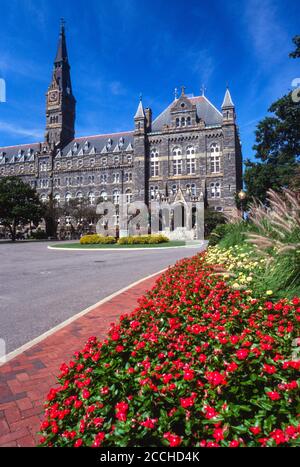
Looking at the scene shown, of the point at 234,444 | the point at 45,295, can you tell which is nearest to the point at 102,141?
the point at 45,295

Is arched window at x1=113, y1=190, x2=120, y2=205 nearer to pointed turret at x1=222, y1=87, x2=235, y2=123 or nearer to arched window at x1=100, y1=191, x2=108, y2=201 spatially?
arched window at x1=100, y1=191, x2=108, y2=201

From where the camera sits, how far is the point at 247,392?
7.48 ft

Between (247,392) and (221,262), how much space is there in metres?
5.79

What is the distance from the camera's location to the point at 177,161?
55.0 m

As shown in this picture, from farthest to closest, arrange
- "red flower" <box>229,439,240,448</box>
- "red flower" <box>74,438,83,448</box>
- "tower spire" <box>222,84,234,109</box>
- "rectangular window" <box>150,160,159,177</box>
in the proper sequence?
"rectangular window" <box>150,160,159,177</box> < "tower spire" <box>222,84,234,109</box> < "red flower" <box>74,438,83,448</box> < "red flower" <box>229,439,240,448</box>

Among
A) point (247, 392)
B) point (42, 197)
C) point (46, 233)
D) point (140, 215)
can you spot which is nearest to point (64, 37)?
point (42, 197)

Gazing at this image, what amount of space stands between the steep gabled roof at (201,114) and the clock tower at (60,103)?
29.2 meters

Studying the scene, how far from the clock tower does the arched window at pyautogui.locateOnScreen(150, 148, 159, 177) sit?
3006cm

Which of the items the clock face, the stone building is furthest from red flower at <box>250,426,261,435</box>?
the clock face

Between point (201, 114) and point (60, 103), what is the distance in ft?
130

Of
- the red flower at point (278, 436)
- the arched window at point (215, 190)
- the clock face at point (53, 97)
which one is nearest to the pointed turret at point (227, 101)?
the arched window at point (215, 190)

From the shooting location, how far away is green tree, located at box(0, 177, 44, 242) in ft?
167

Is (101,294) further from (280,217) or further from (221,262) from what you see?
(280,217)

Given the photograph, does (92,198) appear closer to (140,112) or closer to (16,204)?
(16,204)
